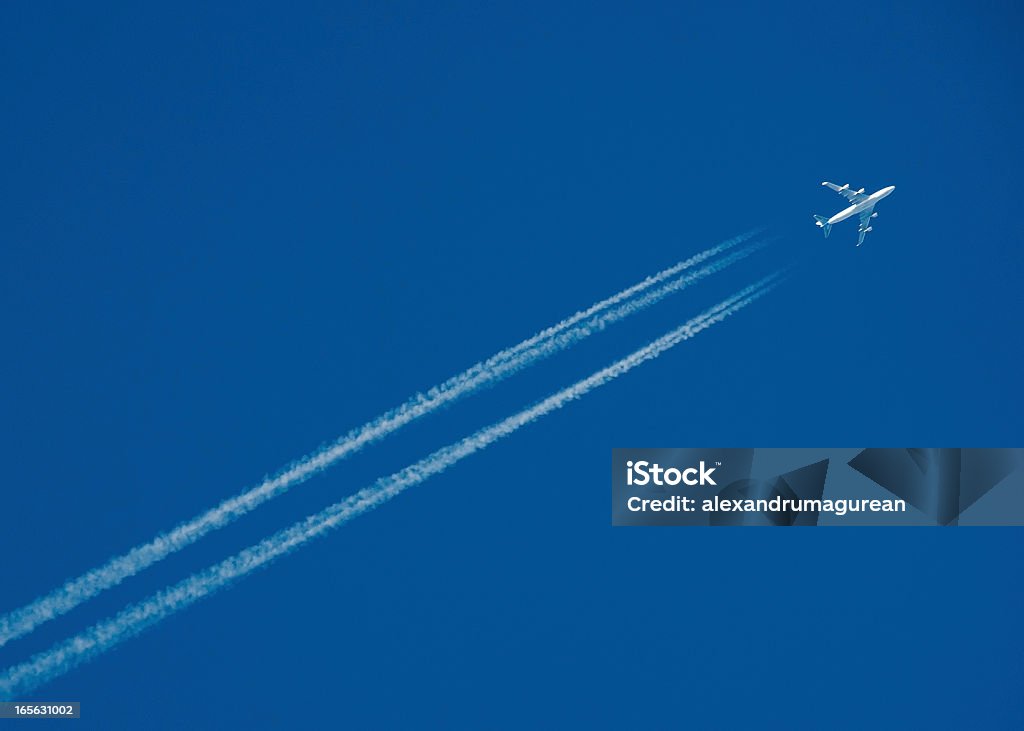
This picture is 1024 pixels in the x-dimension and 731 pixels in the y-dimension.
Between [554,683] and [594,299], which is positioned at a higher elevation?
[594,299]

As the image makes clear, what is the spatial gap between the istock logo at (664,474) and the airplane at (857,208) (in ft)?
3.34

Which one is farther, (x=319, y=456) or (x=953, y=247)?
(x=953, y=247)

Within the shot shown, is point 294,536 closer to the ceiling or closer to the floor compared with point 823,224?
closer to the floor

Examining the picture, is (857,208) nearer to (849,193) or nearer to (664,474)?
(849,193)

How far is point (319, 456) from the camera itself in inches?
122

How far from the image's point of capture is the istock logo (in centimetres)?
319

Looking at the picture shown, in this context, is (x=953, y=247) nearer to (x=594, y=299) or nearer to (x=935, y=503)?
(x=935, y=503)

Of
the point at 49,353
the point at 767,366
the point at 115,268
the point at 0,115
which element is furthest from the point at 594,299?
the point at 0,115

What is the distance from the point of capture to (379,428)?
3113 millimetres

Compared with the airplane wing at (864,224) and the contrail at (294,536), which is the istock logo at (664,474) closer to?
the contrail at (294,536)

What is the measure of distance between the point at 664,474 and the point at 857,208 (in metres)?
1.27

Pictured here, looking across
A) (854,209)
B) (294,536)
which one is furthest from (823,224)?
(294,536)

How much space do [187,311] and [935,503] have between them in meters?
2.91

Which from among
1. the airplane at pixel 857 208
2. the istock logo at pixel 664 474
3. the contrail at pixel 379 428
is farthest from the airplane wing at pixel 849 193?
the istock logo at pixel 664 474
